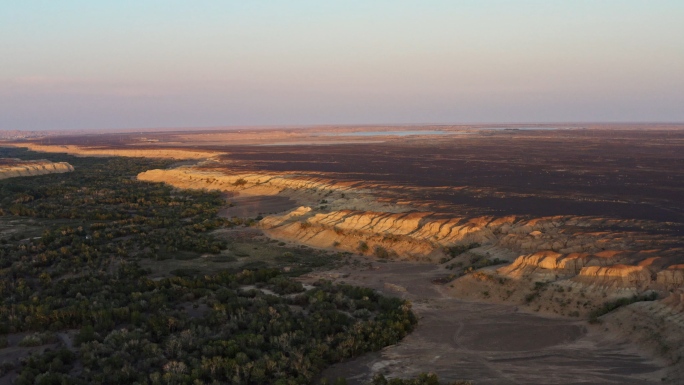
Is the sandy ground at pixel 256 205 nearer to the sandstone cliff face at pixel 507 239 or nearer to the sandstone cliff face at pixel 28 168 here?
the sandstone cliff face at pixel 507 239

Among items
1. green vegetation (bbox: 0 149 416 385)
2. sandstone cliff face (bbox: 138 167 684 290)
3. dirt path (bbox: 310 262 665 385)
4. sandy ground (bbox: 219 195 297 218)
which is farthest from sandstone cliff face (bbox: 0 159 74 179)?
dirt path (bbox: 310 262 665 385)

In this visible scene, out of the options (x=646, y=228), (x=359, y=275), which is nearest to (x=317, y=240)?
(x=359, y=275)

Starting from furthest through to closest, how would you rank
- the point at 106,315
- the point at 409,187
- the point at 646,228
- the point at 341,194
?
the point at 409,187 → the point at 341,194 → the point at 646,228 → the point at 106,315

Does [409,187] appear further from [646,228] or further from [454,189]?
[646,228]

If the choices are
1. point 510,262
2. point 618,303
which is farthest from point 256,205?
point 618,303

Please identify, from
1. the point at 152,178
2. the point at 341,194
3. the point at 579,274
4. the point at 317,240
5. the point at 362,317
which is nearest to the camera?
the point at 362,317

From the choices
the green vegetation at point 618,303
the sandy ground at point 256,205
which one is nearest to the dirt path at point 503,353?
the green vegetation at point 618,303
